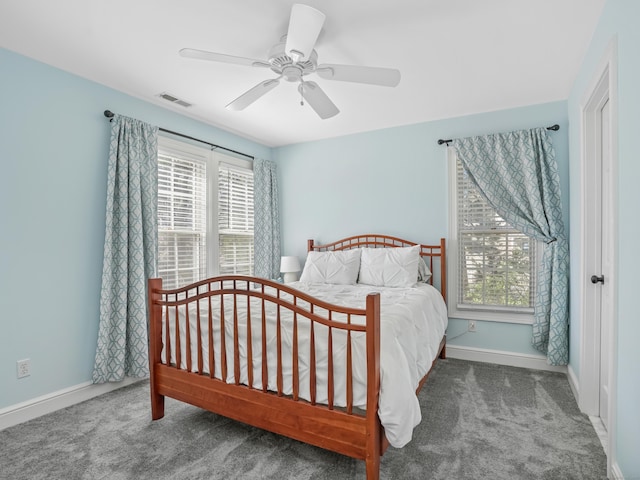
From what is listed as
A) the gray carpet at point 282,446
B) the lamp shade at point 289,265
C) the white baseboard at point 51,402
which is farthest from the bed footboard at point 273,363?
the lamp shade at point 289,265

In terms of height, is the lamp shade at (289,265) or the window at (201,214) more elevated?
the window at (201,214)

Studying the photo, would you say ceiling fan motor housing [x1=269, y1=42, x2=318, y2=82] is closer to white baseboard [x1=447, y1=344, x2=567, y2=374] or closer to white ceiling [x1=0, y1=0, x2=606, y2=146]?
white ceiling [x1=0, y1=0, x2=606, y2=146]

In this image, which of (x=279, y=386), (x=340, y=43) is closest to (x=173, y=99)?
(x=340, y=43)

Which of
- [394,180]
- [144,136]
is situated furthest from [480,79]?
[144,136]

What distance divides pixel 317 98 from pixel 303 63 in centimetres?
31

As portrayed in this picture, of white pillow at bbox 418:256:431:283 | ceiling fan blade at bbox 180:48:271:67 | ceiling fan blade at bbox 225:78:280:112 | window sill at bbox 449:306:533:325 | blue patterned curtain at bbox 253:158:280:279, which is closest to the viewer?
ceiling fan blade at bbox 180:48:271:67

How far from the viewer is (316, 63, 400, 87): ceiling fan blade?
200 cm

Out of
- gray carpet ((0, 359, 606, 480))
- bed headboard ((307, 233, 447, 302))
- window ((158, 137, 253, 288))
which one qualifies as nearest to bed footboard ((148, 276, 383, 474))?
gray carpet ((0, 359, 606, 480))

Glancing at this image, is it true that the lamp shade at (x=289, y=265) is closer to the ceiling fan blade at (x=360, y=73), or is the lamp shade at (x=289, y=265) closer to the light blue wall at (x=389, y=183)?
the light blue wall at (x=389, y=183)

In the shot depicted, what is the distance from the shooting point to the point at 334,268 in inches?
140

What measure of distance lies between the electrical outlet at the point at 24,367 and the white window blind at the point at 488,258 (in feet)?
12.0

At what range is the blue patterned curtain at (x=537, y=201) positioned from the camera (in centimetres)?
297

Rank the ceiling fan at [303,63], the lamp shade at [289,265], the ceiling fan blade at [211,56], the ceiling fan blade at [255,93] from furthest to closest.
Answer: the lamp shade at [289,265] < the ceiling fan blade at [255,93] < the ceiling fan blade at [211,56] < the ceiling fan at [303,63]

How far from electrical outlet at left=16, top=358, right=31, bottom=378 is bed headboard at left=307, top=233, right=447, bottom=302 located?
2.81m
